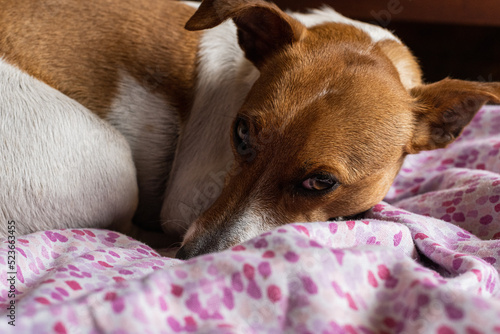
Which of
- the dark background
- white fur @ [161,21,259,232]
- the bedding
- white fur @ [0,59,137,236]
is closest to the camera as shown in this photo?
the bedding

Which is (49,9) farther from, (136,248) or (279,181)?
(279,181)

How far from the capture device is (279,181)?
1.88m

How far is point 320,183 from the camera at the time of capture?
1857mm

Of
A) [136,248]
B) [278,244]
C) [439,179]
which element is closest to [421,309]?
[278,244]

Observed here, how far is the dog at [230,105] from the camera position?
1865mm

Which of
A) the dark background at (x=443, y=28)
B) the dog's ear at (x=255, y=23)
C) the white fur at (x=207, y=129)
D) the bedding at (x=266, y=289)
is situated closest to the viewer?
the bedding at (x=266, y=289)

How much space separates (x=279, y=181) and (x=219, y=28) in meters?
1.18

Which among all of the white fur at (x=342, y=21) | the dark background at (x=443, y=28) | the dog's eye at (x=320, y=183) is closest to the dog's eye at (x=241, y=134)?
the dog's eye at (x=320, y=183)

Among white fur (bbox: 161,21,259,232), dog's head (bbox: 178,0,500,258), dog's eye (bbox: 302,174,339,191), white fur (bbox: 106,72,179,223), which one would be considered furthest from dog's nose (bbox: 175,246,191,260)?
white fur (bbox: 106,72,179,223)

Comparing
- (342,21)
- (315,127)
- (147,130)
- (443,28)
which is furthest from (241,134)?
Result: (443,28)

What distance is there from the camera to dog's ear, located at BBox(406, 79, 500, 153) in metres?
2.03

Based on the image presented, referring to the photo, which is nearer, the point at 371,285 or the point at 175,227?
the point at 371,285

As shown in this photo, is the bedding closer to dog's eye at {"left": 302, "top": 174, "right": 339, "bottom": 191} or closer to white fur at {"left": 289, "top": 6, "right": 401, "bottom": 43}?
dog's eye at {"left": 302, "top": 174, "right": 339, "bottom": 191}

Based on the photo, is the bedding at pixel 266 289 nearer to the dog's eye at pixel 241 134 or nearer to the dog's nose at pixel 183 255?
the dog's nose at pixel 183 255
